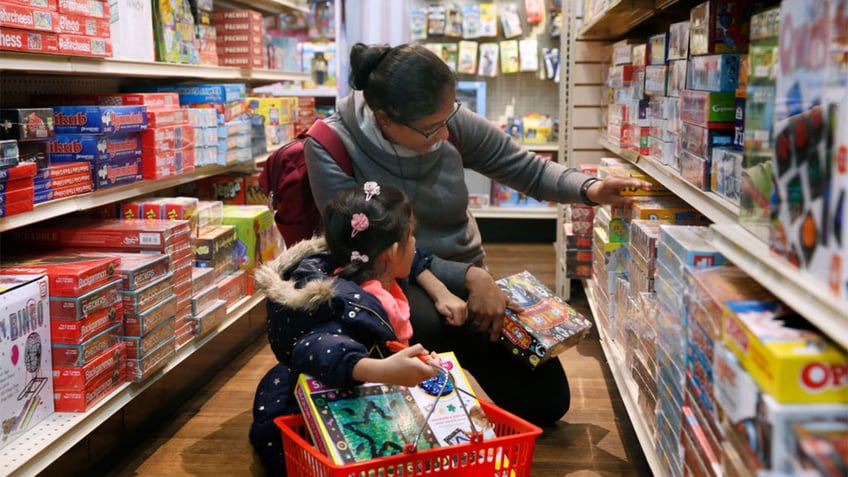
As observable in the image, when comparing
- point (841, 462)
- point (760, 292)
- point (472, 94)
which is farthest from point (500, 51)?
point (841, 462)

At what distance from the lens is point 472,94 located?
20.1ft

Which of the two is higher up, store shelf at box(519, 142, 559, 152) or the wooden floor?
store shelf at box(519, 142, 559, 152)

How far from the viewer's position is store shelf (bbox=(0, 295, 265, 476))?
2014mm

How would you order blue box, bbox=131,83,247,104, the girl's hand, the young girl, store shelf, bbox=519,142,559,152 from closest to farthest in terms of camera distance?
the young girl
the girl's hand
blue box, bbox=131,83,247,104
store shelf, bbox=519,142,559,152

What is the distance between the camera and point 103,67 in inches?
104

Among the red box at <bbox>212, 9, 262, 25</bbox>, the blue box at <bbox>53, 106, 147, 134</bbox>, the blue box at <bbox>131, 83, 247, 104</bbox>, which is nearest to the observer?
the blue box at <bbox>53, 106, 147, 134</bbox>

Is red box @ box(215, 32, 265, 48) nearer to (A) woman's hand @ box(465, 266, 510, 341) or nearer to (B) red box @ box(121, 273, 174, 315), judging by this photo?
(B) red box @ box(121, 273, 174, 315)

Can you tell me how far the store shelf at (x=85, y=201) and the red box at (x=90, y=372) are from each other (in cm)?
40

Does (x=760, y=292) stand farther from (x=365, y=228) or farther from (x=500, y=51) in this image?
(x=500, y=51)

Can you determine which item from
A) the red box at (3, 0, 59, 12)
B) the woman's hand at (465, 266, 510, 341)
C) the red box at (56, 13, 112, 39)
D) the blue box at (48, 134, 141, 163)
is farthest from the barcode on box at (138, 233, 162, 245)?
the woman's hand at (465, 266, 510, 341)

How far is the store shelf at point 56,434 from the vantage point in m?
2.01

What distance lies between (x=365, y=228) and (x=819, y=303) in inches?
46.9

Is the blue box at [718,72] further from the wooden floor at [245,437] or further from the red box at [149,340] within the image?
the red box at [149,340]

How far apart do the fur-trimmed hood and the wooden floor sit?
26.7 inches
